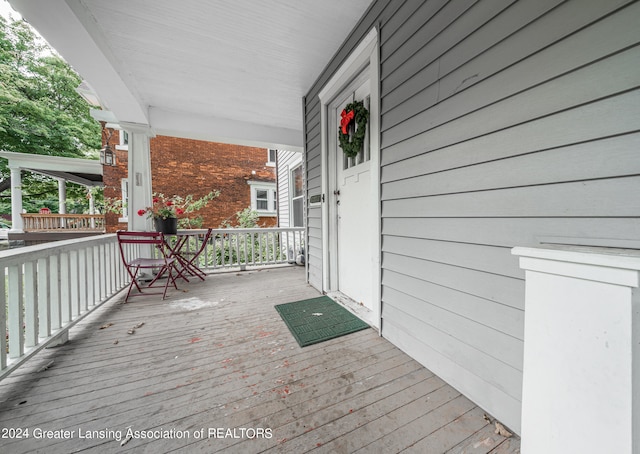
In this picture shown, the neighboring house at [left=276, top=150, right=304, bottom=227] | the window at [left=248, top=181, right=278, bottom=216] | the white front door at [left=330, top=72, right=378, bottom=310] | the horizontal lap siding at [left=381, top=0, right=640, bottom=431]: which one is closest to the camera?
the horizontal lap siding at [left=381, top=0, right=640, bottom=431]

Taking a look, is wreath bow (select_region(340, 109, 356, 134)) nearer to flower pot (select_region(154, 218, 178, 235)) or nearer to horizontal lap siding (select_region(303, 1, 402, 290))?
horizontal lap siding (select_region(303, 1, 402, 290))

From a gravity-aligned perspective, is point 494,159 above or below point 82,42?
below

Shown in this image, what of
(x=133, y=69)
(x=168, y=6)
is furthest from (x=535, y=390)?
(x=133, y=69)

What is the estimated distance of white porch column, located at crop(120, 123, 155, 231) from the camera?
11.0 ft

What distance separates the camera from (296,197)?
5.84m

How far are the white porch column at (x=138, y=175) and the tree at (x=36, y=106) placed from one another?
7.00m

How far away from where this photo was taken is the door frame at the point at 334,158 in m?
1.87

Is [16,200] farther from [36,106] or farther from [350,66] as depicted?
[350,66]

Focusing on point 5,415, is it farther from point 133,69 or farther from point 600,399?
point 133,69

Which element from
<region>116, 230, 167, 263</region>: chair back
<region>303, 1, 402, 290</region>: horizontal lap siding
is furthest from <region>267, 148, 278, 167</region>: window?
<region>116, 230, 167, 263</region>: chair back

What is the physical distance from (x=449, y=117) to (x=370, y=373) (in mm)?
1586

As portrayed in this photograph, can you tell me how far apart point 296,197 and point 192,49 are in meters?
3.72

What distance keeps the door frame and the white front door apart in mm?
41

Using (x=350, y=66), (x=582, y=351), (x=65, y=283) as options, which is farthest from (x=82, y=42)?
(x=582, y=351)
